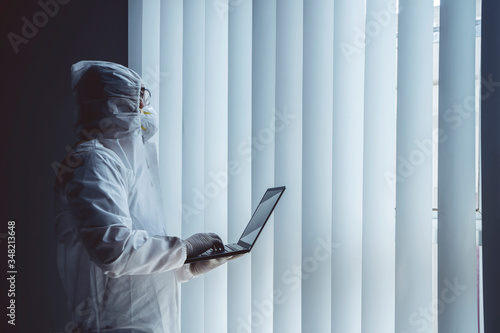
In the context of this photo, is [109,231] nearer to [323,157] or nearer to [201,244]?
[201,244]

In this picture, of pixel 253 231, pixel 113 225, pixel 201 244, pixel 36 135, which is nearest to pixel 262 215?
pixel 253 231

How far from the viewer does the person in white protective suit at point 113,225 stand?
Answer: 0.95 meters

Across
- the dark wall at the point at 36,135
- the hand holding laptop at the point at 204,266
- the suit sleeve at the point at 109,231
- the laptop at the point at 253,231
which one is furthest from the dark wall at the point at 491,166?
the dark wall at the point at 36,135

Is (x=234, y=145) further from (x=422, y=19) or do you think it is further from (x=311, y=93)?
(x=422, y=19)

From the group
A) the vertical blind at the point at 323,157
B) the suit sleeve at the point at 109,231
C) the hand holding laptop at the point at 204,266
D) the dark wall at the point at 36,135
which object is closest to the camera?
the suit sleeve at the point at 109,231

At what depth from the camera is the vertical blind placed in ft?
3.53

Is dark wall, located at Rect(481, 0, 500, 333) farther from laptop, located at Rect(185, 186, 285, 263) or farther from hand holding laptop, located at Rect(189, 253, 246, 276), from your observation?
hand holding laptop, located at Rect(189, 253, 246, 276)

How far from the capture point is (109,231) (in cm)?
93

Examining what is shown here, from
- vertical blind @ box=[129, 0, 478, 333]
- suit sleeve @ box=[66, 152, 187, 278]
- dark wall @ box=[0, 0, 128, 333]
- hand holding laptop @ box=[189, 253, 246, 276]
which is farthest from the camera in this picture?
dark wall @ box=[0, 0, 128, 333]

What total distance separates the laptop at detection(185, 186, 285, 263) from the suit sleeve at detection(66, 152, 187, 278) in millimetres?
69

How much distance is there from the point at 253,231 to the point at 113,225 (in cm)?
38

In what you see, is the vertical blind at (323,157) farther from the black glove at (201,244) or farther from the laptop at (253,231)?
the black glove at (201,244)

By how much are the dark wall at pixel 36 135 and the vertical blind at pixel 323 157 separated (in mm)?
497

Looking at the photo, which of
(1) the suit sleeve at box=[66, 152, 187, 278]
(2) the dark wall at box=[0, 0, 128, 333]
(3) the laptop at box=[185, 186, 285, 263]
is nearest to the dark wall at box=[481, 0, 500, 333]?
(3) the laptop at box=[185, 186, 285, 263]
